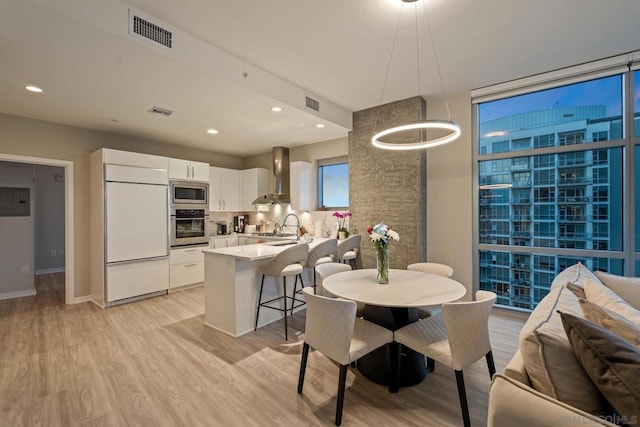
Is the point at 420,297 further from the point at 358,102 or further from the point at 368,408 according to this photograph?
the point at 358,102

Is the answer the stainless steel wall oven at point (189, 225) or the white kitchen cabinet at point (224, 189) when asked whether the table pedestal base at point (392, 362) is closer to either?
the stainless steel wall oven at point (189, 225)

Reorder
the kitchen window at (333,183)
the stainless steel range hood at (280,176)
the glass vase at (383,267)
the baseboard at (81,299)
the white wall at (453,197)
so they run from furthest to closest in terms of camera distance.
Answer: the stainless steel range hood at (280,176)
the kitchen window at (333,183)
the baseboard at (81,299)
the white wall at (453,197)
the glass vase at (383,267)

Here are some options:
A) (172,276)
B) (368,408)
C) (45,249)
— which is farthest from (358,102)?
(45,249)

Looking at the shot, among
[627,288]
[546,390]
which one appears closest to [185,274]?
[546,390]

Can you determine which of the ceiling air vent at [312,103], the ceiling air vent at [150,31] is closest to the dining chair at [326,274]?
the ceiling air vent at [312,103]

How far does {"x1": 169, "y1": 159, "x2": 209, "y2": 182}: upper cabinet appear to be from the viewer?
15.4ft

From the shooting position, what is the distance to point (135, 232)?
425 centimetres

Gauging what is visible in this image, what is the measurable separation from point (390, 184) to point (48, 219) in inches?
287

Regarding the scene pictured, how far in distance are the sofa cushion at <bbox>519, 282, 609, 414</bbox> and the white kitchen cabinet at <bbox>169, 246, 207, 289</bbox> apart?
4677 millimetres

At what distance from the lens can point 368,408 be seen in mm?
1913

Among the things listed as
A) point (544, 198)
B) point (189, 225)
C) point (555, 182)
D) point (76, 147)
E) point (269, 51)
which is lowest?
point (189, 225)

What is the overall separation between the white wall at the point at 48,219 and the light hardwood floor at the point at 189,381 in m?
3.73

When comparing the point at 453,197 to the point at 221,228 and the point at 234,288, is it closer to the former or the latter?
the point at 234,288

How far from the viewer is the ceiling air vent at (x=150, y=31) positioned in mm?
2180
